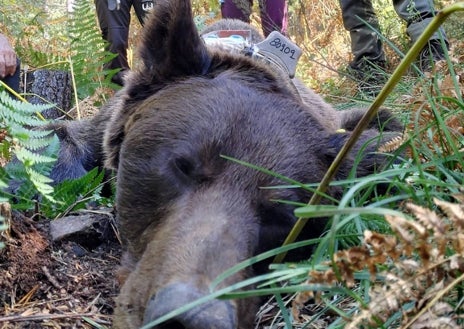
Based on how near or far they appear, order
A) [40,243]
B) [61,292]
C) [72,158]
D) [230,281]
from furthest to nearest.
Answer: [72,158] < [40,243] < [61,292] < [230,281]

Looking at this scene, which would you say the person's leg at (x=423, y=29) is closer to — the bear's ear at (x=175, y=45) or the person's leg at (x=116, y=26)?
the bear's ear at (x=175, y=45)

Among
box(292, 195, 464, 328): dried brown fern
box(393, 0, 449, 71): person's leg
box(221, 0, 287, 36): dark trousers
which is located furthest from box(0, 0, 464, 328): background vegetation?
box(221, 0, 287, 36): dark trousers

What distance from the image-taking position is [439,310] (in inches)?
52.8

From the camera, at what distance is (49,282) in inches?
99.6

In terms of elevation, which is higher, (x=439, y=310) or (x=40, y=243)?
(x=439, y=310)

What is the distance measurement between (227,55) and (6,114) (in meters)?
1.15

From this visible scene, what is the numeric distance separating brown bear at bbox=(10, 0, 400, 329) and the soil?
174mm

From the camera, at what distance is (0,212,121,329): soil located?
7.43 feet

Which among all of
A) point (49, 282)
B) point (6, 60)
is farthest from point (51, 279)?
point (6, 60)

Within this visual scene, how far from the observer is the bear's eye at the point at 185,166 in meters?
2.44

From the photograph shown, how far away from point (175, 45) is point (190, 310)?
5.57 feet

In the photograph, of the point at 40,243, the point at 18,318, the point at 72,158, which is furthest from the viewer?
the point at 72,158

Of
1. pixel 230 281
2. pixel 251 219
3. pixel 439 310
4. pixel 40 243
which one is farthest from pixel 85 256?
pixel 439 310

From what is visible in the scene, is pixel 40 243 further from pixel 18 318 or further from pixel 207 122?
pixel 207 122
